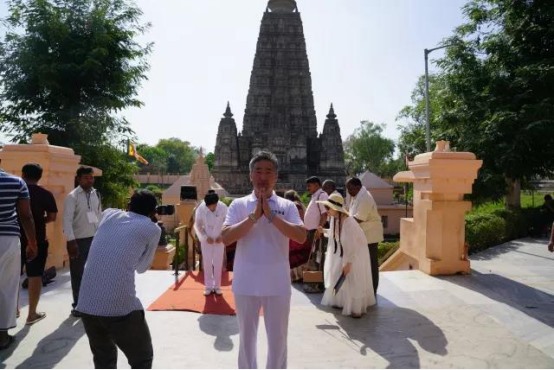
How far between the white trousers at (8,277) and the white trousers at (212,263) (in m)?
2.64

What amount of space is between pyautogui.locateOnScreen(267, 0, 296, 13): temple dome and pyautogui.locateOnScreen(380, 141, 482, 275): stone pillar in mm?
36598

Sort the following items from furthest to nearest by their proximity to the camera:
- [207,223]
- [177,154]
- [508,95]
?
[177,154] → [508,95] → [207,223]

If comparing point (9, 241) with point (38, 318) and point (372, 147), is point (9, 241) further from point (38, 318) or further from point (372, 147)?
point (372, 147)

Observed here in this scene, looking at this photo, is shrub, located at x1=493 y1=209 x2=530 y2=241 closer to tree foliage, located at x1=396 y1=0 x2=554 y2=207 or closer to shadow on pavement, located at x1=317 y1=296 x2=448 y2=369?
tree foliage, located at x1=396 y1=0 x2=554 y2=207

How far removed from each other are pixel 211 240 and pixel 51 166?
125 inches

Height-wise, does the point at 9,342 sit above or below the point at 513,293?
above

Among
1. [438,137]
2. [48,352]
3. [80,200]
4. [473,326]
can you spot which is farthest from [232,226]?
[438,137]

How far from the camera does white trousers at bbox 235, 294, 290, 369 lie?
9.71 feet

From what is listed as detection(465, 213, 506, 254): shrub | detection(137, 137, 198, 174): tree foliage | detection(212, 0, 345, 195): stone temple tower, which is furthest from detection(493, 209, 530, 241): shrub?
detection(137, 137, 198, 174): tree foliage

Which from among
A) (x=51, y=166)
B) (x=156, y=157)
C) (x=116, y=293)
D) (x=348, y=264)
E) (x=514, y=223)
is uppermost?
(x=156, y=157)

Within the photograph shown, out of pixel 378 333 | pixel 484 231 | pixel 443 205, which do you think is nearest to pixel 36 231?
pixel 378 333

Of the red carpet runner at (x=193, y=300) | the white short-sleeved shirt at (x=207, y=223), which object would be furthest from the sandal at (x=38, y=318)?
the white short-sleeved shirt at (x=207, y=223)

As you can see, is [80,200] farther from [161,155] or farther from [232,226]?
[161,155]

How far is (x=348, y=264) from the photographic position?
17.4 ft
